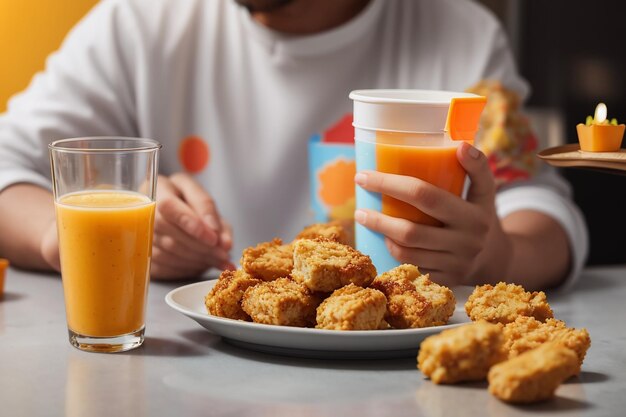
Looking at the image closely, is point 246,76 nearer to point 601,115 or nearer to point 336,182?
point 336,182

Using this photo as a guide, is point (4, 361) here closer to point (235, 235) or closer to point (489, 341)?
point (489, 341)

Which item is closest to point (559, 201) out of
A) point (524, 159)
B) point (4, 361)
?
point (524, 159)

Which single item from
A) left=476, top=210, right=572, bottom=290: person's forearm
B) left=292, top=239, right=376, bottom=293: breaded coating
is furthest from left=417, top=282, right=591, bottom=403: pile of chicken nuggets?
left=476, top=210, right=572, bottom=290: person's forearm

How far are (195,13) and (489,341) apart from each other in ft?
4.92

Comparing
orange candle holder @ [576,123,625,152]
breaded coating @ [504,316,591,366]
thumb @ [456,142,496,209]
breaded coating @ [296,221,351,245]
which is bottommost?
breaded coating @ [504,316,591,366]

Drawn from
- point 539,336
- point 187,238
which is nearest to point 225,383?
point 539,336

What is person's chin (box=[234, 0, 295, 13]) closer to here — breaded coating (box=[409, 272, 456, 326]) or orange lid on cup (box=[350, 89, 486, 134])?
orange lid on cup (box=[350, 89, 486, 134])

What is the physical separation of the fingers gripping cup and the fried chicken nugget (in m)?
0.16

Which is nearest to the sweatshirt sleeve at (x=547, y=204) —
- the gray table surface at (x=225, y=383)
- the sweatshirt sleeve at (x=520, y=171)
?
the sweatshirt sleeve at (x=520, y=171)

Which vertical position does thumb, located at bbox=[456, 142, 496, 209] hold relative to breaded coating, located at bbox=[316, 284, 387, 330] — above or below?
above

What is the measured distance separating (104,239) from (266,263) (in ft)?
0.63

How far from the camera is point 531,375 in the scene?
80 centimetres

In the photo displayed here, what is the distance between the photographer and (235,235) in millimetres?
2117

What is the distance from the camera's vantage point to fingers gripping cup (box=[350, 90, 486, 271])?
110cm
